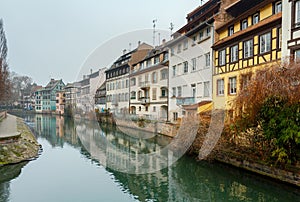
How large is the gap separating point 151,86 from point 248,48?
15.1 meters

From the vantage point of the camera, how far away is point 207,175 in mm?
11266

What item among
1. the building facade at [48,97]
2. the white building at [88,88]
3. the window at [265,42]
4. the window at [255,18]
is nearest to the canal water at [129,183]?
the window at [265,42]

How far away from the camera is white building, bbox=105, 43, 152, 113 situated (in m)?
36.6

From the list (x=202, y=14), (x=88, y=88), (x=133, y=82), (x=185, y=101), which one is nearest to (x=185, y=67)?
(x=185, y=101)

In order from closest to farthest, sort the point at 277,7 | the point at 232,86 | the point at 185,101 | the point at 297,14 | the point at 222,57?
the point at 297,14, the point at 277,7, the point at 232,86, the point at 222,57, the point at 185,101

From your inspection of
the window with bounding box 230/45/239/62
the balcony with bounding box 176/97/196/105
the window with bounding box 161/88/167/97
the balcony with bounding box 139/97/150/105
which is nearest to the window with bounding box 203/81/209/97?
the balcony with bounding box 176/97/196/105

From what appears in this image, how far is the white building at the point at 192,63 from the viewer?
19609mm

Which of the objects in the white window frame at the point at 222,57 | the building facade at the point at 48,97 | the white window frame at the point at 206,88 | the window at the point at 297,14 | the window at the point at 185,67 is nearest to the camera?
the window at the point at 297,14

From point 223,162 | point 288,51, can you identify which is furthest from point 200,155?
point 288,51

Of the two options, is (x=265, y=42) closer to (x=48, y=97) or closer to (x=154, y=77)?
(x=154, y=77)

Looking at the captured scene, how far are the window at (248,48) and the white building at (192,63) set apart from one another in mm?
3718

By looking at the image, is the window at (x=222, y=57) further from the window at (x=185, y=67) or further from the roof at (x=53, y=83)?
the roof at (x=53, y=83)

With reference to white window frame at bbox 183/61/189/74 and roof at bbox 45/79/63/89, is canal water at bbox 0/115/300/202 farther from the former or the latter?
roof at bbox 45/79/63/89

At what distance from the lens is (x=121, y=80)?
38.9 m
